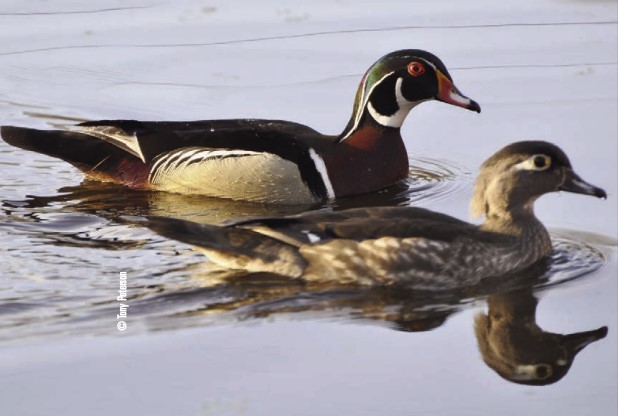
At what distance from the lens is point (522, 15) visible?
42.2 ft

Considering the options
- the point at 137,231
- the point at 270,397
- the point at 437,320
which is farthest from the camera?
the point at 137,231

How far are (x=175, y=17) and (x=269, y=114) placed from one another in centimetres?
213

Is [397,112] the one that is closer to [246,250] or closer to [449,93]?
[449,93]

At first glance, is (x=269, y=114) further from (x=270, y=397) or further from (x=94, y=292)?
(x=270, y=397)

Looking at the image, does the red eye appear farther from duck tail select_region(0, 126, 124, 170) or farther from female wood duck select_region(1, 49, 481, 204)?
duck tail select_region(0, 126, 124, 170)

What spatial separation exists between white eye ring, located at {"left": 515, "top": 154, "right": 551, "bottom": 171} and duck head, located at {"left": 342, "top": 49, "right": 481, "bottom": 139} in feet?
6.96

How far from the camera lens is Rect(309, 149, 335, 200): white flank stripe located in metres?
10.1

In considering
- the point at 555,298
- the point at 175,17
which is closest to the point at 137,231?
the point at 555,298

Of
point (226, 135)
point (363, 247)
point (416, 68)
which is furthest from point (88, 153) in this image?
point (363, 247)

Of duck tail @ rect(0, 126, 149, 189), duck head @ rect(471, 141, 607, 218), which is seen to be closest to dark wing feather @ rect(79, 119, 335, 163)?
duck tail @ rect(0, 126, 149, 189)

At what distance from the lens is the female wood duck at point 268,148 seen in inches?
397

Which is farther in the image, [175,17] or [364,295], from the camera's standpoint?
[175,17]

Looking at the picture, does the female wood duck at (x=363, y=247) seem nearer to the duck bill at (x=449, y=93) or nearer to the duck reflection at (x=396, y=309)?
the duck reflection at (x=396, y=309)

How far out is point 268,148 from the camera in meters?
10.1
